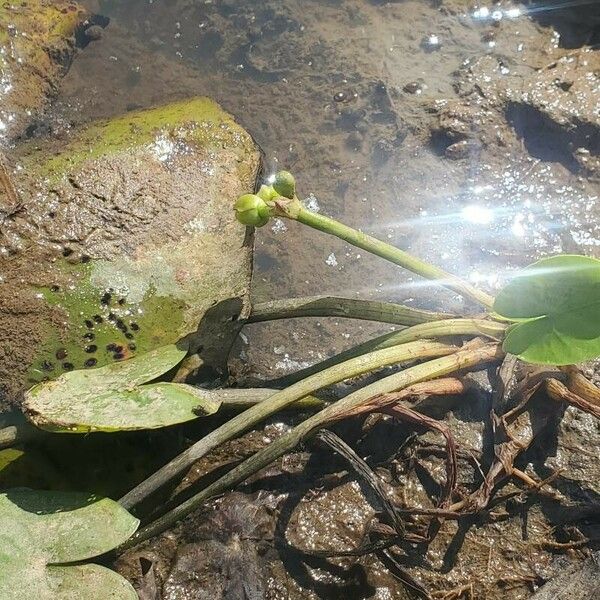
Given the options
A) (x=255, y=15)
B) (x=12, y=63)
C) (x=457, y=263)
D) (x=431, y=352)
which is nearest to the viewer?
(x=431, y=352)

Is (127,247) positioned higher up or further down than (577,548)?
higher up

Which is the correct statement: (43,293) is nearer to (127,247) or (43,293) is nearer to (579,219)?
(127,247)

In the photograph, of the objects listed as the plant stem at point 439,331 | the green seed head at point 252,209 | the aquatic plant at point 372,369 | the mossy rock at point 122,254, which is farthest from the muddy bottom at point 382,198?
the green seed head at point 252,209

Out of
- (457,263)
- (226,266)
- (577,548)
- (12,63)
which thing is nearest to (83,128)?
(12,63)

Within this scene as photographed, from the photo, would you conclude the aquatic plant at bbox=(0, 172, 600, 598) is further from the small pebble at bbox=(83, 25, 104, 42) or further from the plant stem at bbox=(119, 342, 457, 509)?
the small pebble at bbox=(83, 25, 104, 42)

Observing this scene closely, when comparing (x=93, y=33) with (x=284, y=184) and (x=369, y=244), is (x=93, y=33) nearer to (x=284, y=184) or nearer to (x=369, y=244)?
(x=284, y=184)

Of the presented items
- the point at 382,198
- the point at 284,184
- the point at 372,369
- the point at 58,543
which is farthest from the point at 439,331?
the point at 58,543

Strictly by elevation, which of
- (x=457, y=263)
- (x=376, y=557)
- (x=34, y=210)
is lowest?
(x=376, y=557)
